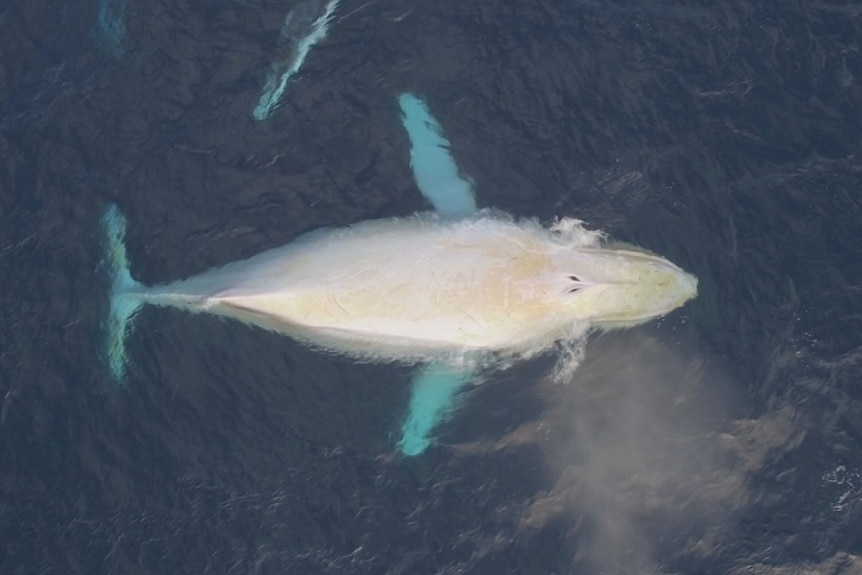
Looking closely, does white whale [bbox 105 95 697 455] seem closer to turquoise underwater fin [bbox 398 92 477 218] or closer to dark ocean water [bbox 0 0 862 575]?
dark ocean water [bbox 0 0 862 575]

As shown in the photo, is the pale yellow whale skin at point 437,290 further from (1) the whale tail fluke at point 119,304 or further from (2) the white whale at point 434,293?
(1) the whale tail fluke at point 119,304

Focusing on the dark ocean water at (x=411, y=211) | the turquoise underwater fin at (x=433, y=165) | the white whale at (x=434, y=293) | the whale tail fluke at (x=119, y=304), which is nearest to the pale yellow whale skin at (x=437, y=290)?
the white whale at (x=434, y=293)

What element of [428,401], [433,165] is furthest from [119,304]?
[433,165]

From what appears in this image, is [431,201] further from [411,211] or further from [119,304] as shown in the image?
[119,304]

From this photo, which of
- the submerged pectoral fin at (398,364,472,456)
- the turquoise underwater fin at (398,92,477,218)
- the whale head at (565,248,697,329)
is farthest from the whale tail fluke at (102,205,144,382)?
the whale head at (565,248,697,329)

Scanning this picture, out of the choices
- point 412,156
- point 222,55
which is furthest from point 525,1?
point 222,55
